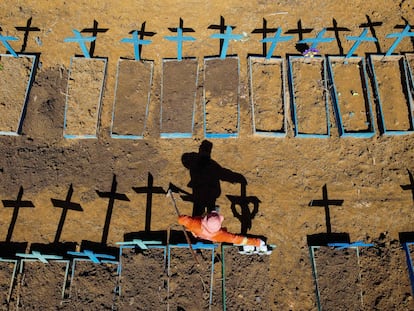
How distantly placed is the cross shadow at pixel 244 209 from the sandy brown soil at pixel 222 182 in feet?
0.22

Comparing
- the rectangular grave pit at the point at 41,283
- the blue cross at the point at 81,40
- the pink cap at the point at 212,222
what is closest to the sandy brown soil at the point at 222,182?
the rectangular grave pit at the point at 41,283

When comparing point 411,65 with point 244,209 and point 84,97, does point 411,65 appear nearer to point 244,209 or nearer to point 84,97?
point 244,209

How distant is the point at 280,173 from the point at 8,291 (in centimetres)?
705

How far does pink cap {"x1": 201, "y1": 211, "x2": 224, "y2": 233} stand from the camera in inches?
260

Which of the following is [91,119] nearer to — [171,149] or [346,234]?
[171,149]

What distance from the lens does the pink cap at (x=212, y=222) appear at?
6605 mm

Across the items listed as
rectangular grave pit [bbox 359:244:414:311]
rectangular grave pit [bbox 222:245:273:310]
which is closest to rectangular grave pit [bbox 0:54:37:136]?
rectangular grave pit [bbox 222:245:273:310]

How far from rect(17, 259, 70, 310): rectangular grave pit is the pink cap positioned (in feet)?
11.9

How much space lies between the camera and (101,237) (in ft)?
27.3

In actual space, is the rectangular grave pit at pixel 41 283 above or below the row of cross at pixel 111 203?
below

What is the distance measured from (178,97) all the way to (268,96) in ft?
7.96

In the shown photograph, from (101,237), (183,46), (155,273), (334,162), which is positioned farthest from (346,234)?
(183,46)

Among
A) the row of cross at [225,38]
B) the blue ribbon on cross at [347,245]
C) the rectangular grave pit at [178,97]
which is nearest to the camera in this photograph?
the blue ribbon on cross at [347,245]

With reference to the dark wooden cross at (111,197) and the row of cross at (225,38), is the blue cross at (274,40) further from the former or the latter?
the dark wooden cross at (111,197)
